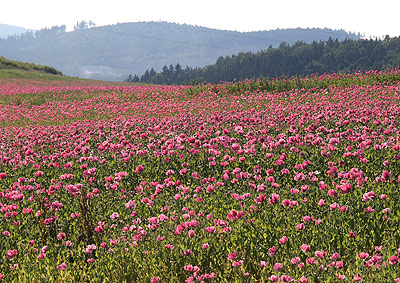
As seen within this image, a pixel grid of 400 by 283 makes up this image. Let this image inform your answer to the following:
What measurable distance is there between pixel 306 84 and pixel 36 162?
13.4 m

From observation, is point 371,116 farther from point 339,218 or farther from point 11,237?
point 11,237

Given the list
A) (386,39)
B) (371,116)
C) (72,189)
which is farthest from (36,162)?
(386,39)

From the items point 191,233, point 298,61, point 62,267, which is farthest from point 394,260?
point 298,61

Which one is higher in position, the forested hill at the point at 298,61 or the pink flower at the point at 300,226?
the forested hill at the point at 298,61

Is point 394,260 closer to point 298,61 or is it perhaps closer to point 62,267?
point 62,267

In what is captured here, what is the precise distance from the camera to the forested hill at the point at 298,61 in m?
140

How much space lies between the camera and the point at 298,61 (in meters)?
153

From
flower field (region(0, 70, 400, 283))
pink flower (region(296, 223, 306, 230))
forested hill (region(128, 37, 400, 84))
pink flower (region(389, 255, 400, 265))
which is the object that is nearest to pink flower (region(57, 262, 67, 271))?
flower field (region(0, 70, 400, 283))

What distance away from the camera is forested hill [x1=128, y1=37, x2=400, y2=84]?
140m

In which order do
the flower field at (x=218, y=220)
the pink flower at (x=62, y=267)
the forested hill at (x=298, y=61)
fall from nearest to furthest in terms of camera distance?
the flower field at (x=218, y=220), the pink flower at (x=62, y=267), the forested hill at (x=298, y=61)

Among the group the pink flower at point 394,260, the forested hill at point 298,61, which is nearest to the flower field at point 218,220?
the pink flower at point 394,260

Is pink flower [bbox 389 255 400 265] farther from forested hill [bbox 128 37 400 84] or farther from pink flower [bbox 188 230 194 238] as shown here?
forested hill [bbox 128 37 400 84]

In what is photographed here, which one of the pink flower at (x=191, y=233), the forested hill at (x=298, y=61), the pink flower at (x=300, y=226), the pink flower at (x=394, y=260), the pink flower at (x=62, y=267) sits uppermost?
the forested hill at (x=298, y=61)

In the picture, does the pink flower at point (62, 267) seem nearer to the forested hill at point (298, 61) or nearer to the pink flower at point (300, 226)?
the pink flower at point (300, 226)
